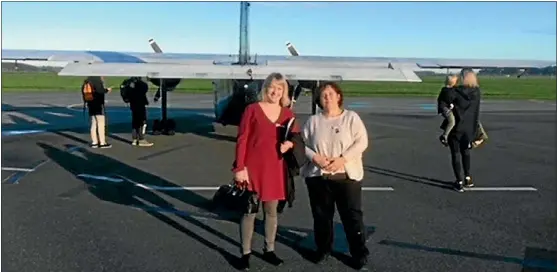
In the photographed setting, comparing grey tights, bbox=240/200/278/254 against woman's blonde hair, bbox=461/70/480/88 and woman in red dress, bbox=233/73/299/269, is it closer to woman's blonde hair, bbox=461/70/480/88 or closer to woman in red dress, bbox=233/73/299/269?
woman in red dress, bbox=233/73/299/269

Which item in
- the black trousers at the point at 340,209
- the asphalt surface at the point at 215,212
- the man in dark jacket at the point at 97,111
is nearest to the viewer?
the black trousers at the point at 340,209

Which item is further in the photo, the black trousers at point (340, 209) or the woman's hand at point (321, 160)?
the black trousers at point (340, 209)

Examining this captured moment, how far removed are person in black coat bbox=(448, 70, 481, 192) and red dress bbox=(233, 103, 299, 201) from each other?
447 centimetres

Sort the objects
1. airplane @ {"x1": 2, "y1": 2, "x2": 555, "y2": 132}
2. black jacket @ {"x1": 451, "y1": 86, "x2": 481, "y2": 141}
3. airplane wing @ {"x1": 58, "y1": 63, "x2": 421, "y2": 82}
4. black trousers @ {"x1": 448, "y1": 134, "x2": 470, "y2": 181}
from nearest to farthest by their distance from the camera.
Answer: black jacket @ {"x1": 451, "y1": 86, "x2": 481, "y2": 141} → black trousers @ {"x1": 448, "y1": 134, "x2": 470, "y2": 181} → airplane wing @ {"x1": 58, "y1": 63, "x2": 421, "y2": 82} → airplane @ {"x1": 2, "y1": 2, "x2": 555, "y2": 132}

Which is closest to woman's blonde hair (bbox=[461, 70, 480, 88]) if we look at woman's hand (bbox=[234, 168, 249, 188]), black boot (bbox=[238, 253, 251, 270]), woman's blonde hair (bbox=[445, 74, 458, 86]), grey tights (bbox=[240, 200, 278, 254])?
woman's blonde hair (bbox=[445, 74, 458, 86])

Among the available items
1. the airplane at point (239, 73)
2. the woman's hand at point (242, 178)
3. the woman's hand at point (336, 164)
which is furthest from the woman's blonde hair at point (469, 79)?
the woman's hand at point (242, 178)

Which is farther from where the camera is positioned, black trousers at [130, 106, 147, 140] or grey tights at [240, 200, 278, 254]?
black trousers at [130, 106, 147, 140]

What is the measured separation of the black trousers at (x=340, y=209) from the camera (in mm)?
5789

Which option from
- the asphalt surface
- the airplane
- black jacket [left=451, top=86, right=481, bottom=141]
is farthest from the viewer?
the airplane

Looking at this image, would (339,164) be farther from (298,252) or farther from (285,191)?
Answer: (298,252)

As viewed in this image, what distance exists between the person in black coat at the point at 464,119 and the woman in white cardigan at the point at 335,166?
13.4 ft

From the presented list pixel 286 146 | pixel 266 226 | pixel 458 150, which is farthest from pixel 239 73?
pixel 286 146

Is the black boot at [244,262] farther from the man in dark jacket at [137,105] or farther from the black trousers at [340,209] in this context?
the man in dark jacket at [137,105]

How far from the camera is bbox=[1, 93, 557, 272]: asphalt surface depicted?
5.92m
